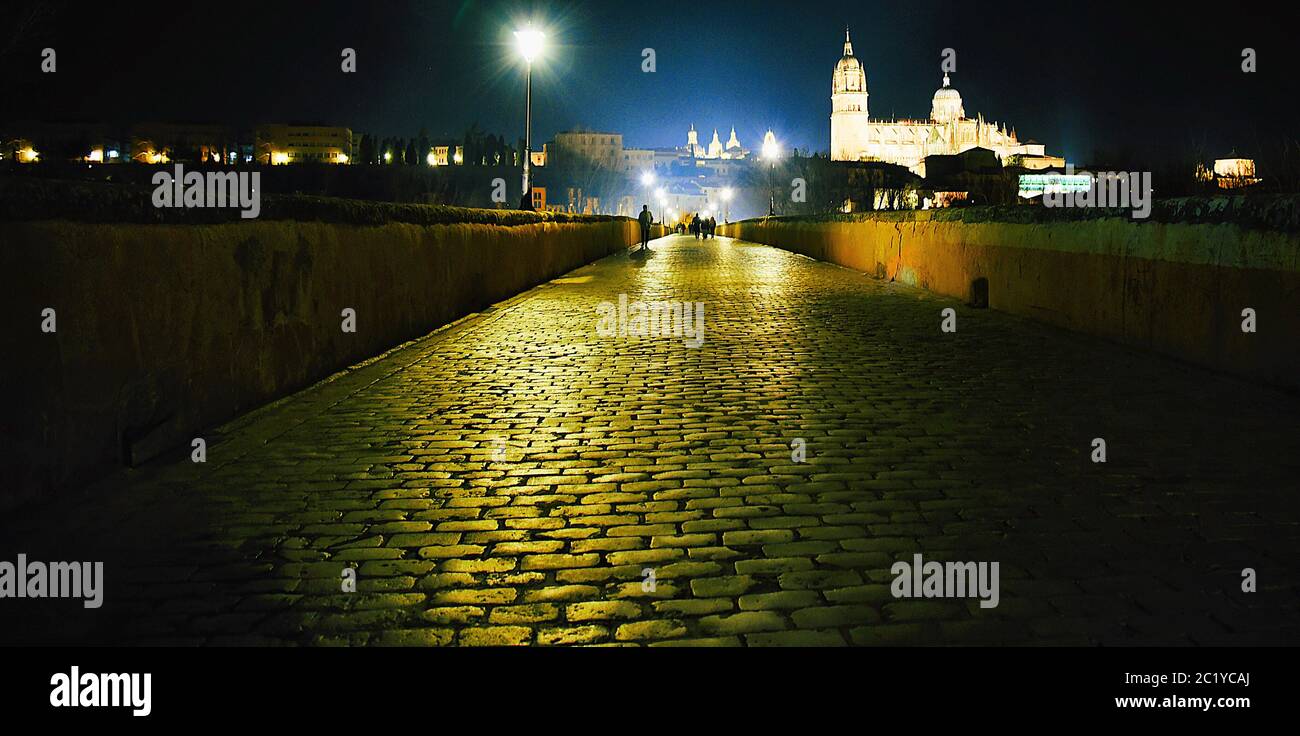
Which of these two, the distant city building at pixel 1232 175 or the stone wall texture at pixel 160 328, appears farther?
the distant city building at pixel 1232 175

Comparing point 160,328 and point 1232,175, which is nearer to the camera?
point 160,328

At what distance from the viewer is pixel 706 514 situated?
482 centimetres

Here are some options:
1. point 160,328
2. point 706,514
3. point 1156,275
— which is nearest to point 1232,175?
point 1156,275

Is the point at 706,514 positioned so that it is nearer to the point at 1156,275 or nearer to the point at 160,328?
the point at 160,328

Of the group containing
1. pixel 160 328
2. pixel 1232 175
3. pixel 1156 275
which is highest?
pixel 1232 175

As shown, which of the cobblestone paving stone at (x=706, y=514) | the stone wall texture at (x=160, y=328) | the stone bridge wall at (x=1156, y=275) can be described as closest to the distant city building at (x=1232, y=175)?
the stone bridge wall at (x=1156, y=275)

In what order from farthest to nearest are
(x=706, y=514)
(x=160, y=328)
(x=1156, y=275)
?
(x=1156, y=275)
(x=160, y=328)
(x=706, y=514)

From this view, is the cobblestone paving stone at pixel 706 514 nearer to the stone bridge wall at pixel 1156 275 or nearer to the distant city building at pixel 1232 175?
the stone bridge wall at pixel 1156 275

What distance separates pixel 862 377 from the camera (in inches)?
348

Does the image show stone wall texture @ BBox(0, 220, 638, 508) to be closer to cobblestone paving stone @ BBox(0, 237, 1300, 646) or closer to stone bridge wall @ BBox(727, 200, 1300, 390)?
cobblestone paving stone @ BBox(0, 237, 1300, 646)

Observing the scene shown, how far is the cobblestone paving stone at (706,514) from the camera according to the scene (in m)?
3.55

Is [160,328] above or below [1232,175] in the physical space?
below

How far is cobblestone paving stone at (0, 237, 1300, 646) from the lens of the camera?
3555 millimetres

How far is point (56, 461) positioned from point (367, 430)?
2.06m
